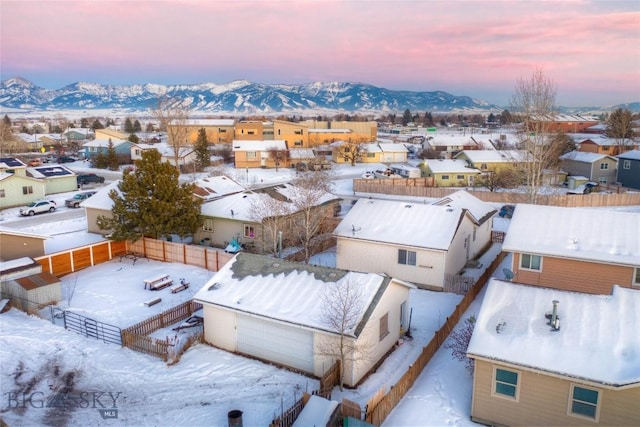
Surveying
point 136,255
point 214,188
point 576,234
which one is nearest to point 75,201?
point 214,188

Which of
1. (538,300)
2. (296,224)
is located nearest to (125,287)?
(296,224)

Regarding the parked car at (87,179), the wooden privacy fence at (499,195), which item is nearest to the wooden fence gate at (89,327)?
the wooden privacy fence at (499,195)

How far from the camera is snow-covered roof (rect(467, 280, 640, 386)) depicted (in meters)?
13.0

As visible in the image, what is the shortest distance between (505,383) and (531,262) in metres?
10.6

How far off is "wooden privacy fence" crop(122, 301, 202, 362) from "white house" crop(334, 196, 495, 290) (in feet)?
32.3

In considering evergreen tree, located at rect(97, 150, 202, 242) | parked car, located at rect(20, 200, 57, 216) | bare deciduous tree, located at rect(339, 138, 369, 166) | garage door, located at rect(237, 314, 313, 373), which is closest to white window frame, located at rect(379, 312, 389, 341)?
garage door, located at rect(237, 314, 313, 373)

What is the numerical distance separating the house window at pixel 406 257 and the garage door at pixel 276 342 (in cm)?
1085

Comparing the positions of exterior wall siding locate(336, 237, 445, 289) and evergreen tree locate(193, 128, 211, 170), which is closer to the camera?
exterior wall siding locate(336, 237, 445, 289)

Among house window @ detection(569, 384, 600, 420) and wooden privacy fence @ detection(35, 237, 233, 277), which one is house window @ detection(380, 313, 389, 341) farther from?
wooden privacy fence @ detection(35, 237, 233, 277)

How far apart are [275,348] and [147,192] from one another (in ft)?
57.3

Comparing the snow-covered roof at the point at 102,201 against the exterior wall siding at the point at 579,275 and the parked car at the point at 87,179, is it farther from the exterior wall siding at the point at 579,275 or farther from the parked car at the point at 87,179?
the exterior wall siding at the point at 579,275

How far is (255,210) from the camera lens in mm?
32406

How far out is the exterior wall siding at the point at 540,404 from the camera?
41.8 ft

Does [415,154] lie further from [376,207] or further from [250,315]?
[250,315]
